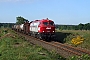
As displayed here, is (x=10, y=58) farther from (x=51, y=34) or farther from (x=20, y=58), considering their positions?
(x=51, y=34)

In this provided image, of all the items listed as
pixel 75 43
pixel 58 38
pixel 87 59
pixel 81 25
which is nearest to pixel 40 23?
pixel 58 38

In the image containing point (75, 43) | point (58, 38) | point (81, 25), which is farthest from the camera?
point (81, 25)

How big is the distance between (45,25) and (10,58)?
20607 mm

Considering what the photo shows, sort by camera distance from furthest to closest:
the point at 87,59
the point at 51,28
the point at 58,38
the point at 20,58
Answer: the point at 58,38 → the point at 51,28 → the point at 87,59 → the point at 20,58

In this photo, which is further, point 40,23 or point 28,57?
point 40,23

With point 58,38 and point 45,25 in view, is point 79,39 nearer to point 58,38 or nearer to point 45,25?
point 45,25

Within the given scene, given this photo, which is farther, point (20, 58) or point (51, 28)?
Answer: point (51, 28)

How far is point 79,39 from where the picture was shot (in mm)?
28031

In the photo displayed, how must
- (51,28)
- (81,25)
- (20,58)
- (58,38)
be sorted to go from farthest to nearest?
(81,25)
(58,38)
(51,28)
(20,58)

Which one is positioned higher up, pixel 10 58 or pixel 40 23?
pixel 40 23

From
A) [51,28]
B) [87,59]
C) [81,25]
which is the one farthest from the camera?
[81,25]

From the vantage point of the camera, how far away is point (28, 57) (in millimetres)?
13883

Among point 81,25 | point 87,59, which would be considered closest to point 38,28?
point 87,59

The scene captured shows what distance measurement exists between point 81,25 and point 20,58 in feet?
193
